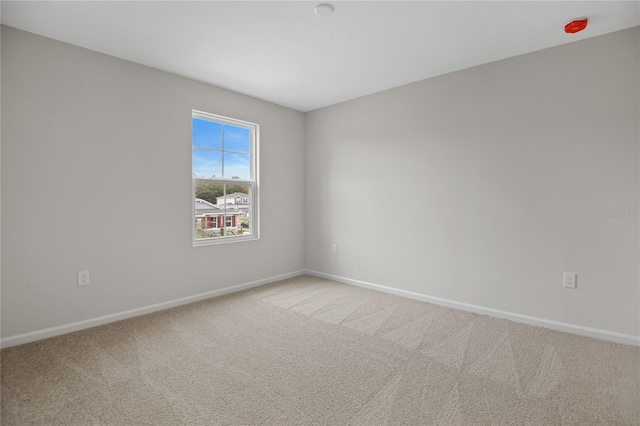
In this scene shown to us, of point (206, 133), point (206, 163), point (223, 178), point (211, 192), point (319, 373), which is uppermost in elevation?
point (206, 133)

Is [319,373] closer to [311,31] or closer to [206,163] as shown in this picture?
[311,31]

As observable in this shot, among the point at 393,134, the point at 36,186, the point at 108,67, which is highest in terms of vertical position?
the point at 108,67

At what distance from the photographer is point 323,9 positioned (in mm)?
2139

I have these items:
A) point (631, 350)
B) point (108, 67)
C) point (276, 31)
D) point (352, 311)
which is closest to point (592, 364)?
point (631, 350)

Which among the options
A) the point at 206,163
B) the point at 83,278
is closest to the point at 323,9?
the point at 206,163

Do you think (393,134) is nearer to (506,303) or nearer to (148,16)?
(506,303)

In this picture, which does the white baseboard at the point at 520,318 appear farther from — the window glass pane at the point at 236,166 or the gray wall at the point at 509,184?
the window glass pane at the point at 236,166

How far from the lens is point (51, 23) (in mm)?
2311

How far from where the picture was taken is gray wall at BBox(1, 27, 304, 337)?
7.82 feet

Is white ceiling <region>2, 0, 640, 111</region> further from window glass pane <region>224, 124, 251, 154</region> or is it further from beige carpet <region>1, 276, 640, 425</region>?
beige carpet <region>1, 276, 640, 425</region>

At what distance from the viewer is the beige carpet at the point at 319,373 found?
1.64 m

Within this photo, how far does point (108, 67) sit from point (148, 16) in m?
0.87

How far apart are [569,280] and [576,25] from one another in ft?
6.48

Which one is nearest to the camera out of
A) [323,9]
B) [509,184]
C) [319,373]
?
[319,373]
